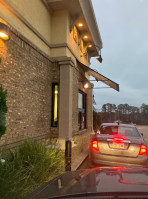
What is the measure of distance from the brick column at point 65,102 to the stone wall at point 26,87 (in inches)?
13.4

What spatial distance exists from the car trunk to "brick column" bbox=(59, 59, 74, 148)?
2.52 m

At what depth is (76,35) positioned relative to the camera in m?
9.98

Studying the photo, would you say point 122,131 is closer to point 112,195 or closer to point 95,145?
point 95,145

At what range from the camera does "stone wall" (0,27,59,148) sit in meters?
5.07

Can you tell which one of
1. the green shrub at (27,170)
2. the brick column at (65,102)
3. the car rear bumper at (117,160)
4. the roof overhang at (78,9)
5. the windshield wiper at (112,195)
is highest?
the roof overhang at (78,9)

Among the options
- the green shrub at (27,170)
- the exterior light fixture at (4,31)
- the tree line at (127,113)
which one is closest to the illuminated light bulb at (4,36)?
the exterior light fixture at (4,31)

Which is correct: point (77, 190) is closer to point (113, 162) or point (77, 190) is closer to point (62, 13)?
point (113, 162)

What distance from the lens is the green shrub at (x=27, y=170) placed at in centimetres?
279

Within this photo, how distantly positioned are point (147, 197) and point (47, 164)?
2942mm

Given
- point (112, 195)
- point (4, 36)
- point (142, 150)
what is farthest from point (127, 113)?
point (112, 195)

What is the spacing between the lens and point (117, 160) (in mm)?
4953

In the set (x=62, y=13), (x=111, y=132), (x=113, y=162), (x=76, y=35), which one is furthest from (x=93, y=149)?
(x=76, y=35)

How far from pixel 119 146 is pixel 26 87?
11.7 feet

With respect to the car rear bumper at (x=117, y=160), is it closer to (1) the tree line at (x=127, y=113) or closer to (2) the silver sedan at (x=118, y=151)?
(2) the silver sedan at (x=118, y=151)
